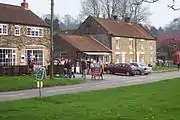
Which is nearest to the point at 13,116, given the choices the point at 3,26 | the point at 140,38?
the point at 3,26

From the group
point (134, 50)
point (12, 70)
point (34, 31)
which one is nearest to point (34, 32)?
point (34, 31)

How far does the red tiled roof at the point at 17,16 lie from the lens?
47.3 metres

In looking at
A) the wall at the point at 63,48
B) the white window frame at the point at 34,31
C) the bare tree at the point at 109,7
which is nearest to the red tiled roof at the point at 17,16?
the white window frame at the point at 34,31

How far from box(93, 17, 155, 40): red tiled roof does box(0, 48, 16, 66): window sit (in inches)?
885

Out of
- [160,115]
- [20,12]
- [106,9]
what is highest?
[106,9]

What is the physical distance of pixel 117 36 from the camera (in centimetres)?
6694

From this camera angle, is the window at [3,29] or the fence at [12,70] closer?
the fence at [12,70]

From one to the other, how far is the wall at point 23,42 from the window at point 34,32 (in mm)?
389

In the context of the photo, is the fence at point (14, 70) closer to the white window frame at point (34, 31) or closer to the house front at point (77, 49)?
the white window frame at point (34, 31)

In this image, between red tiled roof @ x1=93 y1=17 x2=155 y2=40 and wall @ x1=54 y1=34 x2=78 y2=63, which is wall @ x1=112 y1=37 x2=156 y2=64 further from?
wall @ x1=54 y1=34 x2=78 y2=63

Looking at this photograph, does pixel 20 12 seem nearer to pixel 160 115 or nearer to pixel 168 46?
pixel 160 115

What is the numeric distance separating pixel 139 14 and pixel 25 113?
81616 mm

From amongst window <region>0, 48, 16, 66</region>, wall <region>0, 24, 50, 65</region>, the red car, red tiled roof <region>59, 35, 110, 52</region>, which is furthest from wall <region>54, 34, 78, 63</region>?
window <region>0, 48, 16, 66</region>

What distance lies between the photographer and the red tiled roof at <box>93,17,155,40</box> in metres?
67.9
